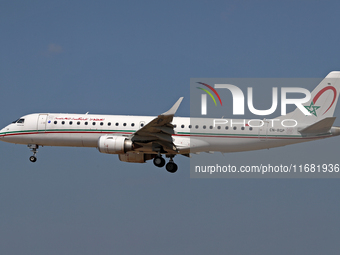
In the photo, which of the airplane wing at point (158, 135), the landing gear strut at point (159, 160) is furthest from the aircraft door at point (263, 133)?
A: the landing gear strut at point (159, 160)

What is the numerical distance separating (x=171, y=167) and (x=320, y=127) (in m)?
12.6

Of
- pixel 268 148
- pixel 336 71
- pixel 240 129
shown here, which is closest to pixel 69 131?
pixel 240 129

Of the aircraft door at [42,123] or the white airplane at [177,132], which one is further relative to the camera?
the aircraft door at [42,123]

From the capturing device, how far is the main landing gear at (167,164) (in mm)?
38312

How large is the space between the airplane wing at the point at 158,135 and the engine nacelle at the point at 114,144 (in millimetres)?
787

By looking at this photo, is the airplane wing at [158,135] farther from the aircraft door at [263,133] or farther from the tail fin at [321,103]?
the tail fin at [321,103]

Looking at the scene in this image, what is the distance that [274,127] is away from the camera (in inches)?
1463

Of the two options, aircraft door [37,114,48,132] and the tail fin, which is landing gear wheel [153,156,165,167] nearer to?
aircraft door [37,114,48,132]

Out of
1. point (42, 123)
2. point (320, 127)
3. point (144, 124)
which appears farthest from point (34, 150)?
point (320, 127)

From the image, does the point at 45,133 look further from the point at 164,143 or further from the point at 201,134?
the point at 201,134

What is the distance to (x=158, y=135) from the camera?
36.5 m

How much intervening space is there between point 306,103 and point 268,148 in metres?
5.12

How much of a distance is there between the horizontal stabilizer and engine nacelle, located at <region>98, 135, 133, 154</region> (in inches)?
Answer: 548

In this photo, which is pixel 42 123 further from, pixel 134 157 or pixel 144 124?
pixel 144 124
